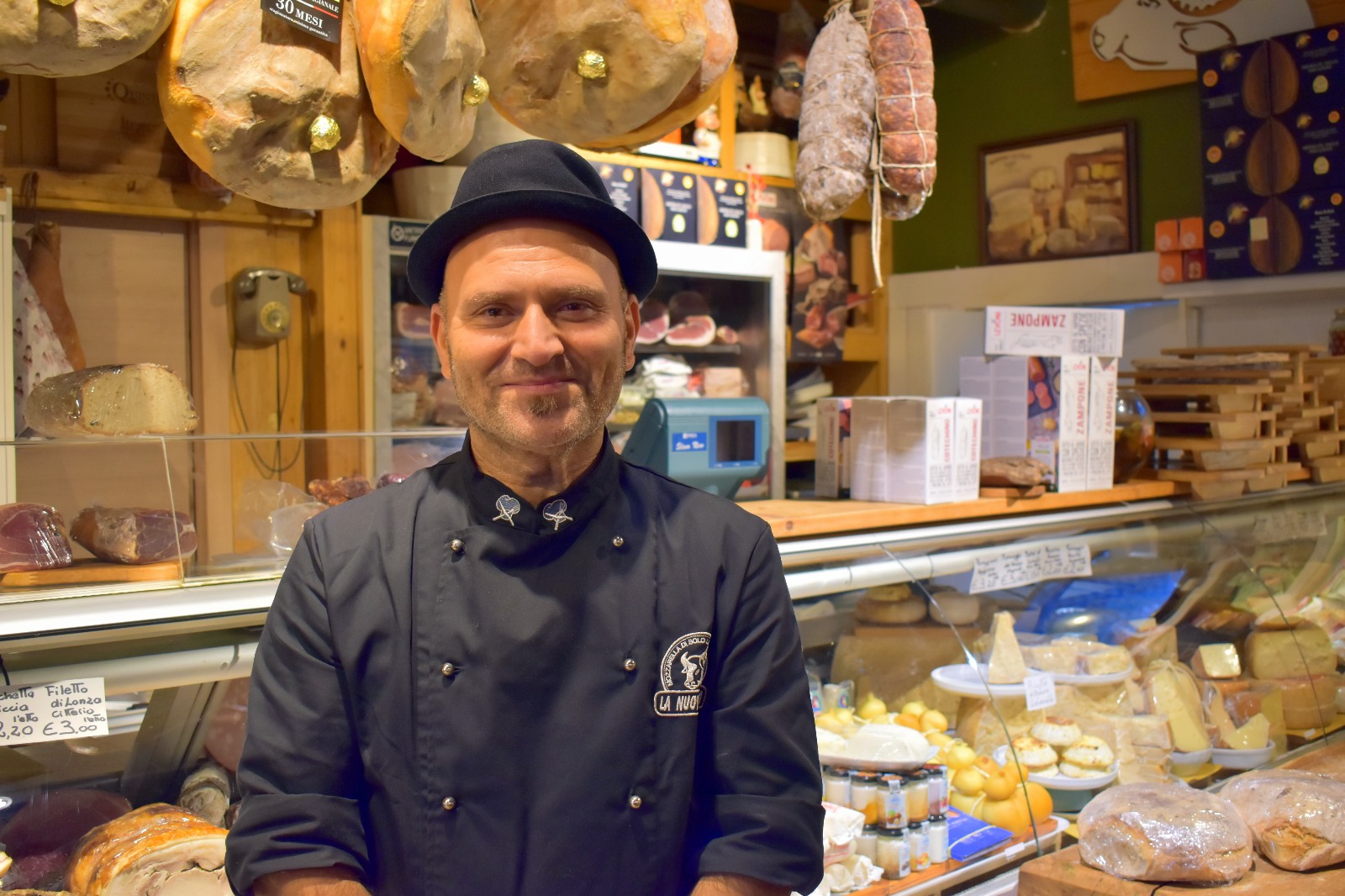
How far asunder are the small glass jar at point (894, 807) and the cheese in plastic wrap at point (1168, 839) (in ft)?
1.07

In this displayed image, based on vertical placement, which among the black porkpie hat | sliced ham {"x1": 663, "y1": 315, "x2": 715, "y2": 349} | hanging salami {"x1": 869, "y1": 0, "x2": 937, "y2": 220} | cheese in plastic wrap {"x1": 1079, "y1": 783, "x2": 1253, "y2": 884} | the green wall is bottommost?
cheese in plastic wrap {"x1": 1079, "y1": 783, "x2": 1253, "y2": 884}

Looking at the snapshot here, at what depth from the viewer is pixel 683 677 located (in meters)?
1.28

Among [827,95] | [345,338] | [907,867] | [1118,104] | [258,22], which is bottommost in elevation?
[907,867]

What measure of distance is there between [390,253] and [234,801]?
235 centimetres

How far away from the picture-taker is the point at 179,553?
165 cm

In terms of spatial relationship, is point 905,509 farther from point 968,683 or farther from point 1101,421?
point 1101,421

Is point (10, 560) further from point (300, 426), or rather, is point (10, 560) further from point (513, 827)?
point (300, 426)

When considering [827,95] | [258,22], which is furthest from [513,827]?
[827,95]

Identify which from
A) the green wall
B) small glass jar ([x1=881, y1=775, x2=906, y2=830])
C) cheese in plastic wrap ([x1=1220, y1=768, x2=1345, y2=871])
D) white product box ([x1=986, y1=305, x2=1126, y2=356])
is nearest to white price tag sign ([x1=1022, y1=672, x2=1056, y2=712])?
cheese in plastic wrap ([x1=1220, y1=768, x2=1345, y2=871])

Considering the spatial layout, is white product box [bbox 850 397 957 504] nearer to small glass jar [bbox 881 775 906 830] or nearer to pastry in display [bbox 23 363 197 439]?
small glass jar [bbox 881 775 906 830]

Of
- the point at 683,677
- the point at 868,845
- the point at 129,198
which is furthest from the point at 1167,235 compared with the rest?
the point at 683,677

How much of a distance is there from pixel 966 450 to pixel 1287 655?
1.14 m

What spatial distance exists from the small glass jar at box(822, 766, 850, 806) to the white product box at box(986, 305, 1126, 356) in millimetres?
1310

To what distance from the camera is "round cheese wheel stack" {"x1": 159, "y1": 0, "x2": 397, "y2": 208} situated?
1.47m
